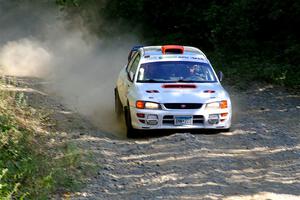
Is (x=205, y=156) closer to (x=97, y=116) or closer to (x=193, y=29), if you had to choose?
(x=97, y=116)

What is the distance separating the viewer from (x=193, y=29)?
2452 cm

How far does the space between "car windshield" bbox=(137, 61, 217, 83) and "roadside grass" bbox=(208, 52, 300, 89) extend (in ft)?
17.7

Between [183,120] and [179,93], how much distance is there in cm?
59

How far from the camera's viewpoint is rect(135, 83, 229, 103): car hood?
11211 mm

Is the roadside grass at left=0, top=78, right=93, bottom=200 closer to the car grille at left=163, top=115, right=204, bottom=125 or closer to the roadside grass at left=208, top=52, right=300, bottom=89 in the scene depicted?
the car grille at left=163, top=115, right=204, bottom=125

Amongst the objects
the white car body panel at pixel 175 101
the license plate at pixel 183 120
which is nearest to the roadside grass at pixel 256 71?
the white car body panel at pixel 175 101

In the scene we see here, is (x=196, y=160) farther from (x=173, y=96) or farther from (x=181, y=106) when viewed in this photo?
(x=173, y=96)

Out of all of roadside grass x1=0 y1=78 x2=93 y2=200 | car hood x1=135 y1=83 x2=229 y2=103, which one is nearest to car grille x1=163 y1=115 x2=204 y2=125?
Result: car hood x1=135 y1=83 x2=229 y2=103

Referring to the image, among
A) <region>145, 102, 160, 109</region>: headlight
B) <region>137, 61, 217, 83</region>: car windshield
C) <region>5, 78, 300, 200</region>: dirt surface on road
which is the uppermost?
<region>137, 61, 217, 83</region>: car windshield

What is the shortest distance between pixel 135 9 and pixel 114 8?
4.40ft

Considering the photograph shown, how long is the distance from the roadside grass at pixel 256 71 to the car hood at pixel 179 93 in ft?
20.3

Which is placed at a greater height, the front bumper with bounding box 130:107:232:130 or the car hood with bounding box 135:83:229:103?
the car hood with bounding box 135:83:229:103

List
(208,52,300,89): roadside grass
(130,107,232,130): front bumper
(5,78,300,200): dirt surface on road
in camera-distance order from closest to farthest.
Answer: (5,78,300,200): dirt surface on road → (130,107,232,130): front bumper → (208,52,300,89): roadside grass

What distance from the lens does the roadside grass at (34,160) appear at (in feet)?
25.0
